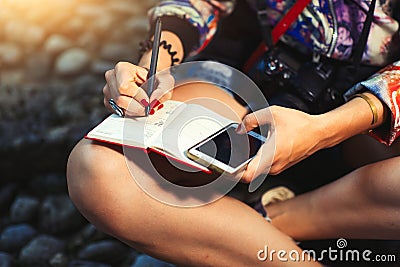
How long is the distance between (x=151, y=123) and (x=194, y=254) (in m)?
0.21

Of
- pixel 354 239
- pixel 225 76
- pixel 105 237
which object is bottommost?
pixel 105 237

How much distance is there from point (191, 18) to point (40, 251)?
521mm

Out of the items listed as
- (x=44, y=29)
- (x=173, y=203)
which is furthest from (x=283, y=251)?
(x=44, y=29)

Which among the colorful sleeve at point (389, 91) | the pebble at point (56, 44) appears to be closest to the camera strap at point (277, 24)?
the colorful sleeve at point (389, 91)

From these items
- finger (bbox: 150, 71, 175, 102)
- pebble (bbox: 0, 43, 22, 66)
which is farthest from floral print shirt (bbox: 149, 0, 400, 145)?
pebble (bbox: 0, 43, 22, 66)

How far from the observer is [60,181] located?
133 centimetres

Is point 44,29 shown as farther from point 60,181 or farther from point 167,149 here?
point 167,149

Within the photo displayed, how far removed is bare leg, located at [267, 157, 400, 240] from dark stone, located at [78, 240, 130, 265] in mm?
295

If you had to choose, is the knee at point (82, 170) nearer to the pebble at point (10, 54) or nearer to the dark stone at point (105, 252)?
the dark stone at point (105, 252)

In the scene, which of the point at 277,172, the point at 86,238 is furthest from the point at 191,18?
the point at 86,238

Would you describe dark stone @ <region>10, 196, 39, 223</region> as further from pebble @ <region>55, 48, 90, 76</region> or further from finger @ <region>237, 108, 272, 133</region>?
finger @ <region>237, 108, 272, 133</region>

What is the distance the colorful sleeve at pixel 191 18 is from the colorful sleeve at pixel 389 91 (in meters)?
0.32

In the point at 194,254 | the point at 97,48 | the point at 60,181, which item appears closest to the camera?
the point at 194,254

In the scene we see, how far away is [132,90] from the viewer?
92 cm
